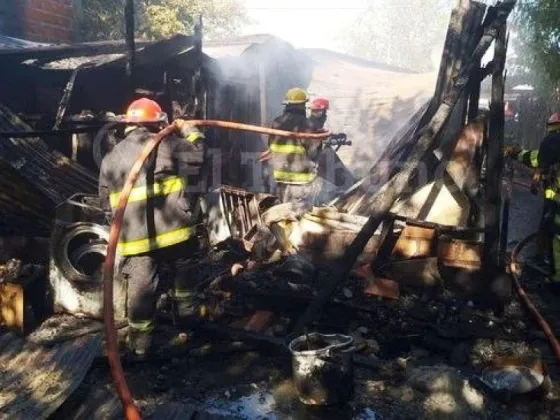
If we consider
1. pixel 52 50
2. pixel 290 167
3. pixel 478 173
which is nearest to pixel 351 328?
pixel 478 173

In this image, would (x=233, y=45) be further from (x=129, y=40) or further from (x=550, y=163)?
(x=550, y=163)

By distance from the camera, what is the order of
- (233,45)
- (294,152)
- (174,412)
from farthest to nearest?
(233,45) → (294,152) → (174,412)

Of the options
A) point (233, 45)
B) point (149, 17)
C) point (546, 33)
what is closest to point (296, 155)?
point (233, 45)

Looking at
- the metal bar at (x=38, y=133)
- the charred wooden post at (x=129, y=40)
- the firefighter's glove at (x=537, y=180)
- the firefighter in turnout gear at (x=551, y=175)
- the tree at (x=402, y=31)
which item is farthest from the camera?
the tree at (x=402, y=31)

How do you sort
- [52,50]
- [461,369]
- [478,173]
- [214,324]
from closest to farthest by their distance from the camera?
[461,369] → [214,324] → [478,173] → [52,50]

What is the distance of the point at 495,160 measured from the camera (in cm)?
474

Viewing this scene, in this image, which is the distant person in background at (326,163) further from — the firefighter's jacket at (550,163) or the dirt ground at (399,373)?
the dirt ground at (399,373)

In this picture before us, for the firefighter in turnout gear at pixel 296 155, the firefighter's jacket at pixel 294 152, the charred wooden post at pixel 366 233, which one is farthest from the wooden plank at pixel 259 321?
the firefighter's jacket at pixel 294 152

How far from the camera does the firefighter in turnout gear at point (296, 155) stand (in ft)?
22.7

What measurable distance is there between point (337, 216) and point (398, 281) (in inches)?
40.4

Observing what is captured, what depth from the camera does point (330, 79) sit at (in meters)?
12.9

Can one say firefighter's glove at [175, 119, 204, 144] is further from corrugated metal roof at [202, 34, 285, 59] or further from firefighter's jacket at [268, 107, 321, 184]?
corrugated metal roof at [202, 34, 285, 59]

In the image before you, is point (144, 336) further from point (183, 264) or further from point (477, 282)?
point (477, 282)

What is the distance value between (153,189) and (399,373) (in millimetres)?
2392
